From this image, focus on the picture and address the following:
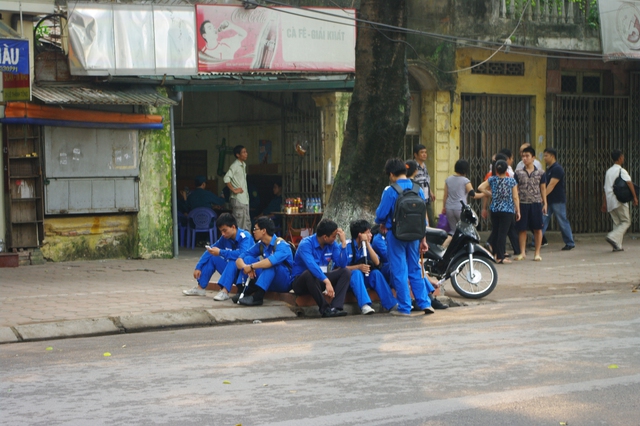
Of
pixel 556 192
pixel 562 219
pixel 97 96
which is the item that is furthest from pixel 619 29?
pixel 97 96

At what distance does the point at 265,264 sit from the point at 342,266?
0.82m

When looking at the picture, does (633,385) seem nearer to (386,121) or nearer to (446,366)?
(446,366)

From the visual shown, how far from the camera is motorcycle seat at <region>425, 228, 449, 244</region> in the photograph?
11352 mm

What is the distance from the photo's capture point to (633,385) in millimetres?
6121

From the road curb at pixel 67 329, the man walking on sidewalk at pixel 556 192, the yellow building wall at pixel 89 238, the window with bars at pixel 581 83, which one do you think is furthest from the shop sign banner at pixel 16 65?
the window with bars at pixel 581 83

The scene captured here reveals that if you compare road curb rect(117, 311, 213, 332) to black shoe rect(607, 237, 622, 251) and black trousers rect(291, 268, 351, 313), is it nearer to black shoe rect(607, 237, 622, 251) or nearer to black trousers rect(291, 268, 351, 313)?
black trousers rect(291, 268, 351, 313)

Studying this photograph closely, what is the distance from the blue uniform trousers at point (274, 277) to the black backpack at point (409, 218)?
4.37 ft

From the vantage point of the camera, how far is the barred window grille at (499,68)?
18516 millimetres

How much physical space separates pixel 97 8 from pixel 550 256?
8465 millimetres

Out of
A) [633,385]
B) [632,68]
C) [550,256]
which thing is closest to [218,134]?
[550,256]

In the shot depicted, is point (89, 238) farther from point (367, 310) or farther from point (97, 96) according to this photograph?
point (367, 310)

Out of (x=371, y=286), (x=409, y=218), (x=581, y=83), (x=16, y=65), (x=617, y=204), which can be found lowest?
(x=371, y=286)

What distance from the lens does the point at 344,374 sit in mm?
6551

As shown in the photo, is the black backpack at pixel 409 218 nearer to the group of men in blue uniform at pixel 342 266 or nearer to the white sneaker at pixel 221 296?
the group of men in blue uniform at pixel 342 266
